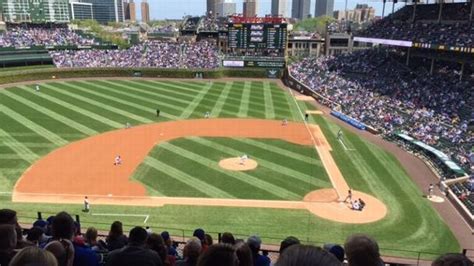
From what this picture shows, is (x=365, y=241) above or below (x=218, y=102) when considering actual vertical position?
above

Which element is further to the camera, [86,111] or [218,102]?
[218,102]

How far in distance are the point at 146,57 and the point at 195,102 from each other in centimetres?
2645

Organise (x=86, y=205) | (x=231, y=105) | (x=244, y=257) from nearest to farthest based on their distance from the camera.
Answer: (x=244, y=257)
(x=86, y=205)
(x=231, y=105)

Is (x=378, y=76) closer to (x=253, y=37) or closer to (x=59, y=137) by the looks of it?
(x=253, y=37)

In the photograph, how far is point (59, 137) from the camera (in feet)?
109

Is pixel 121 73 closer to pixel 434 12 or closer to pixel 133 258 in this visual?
pixel 434 12

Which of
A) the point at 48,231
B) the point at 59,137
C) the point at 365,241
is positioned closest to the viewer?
the point at 365,241

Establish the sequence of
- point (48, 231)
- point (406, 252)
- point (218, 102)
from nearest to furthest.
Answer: point (48, 231), point (406, 252), point (218, 102)

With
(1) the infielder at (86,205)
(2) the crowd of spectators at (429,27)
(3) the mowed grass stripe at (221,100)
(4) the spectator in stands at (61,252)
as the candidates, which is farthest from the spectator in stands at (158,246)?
(2) the crowd of spectators at (429,27)

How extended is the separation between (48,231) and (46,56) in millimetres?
61825

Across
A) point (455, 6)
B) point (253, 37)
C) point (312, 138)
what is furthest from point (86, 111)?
point (455, 6)

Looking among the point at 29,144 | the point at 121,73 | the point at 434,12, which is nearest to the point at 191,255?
the point at 29,144

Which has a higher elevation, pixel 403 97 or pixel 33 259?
pixel 33 259

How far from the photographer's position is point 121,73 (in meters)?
64.2
